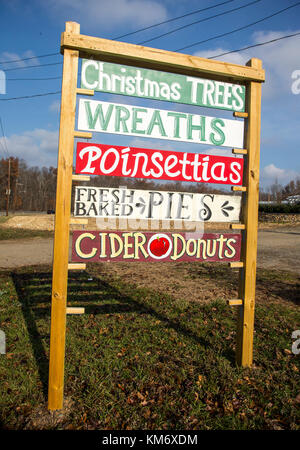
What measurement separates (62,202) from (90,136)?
0.64 meters

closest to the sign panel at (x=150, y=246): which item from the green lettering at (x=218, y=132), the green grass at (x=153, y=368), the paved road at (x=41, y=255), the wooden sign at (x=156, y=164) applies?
the wooden sign at (x=156, y=164)

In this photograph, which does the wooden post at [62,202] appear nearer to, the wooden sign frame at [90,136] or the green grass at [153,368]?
the wooden sign frame at [90,136]

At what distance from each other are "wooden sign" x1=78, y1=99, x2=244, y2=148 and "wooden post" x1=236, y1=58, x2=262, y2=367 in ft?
0.48

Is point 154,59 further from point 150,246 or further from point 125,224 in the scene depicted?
point 150,246

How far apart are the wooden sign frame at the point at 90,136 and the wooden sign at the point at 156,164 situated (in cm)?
13

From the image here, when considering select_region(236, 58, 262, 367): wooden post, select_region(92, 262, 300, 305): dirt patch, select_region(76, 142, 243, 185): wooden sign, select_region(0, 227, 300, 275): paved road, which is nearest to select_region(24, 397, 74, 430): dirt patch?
select_region(236, 58, 262, 367): wooden post

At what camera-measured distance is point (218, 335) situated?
12.6ft

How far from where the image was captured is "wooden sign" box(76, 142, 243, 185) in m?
2.68

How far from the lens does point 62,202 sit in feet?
8.20

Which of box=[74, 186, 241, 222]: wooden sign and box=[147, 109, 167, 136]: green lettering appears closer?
box=[74, 186, 241, 222]: wooden sign

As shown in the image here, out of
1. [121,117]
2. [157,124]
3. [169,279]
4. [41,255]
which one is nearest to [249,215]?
[157,124]

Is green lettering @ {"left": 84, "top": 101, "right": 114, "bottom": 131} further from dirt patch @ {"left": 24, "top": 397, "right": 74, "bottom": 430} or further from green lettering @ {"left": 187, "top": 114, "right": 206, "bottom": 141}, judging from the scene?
dirt patch @ {"left": 24, "top": 397, "right": 74, "bottom": 430}

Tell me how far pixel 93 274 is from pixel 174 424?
540 centimetres
